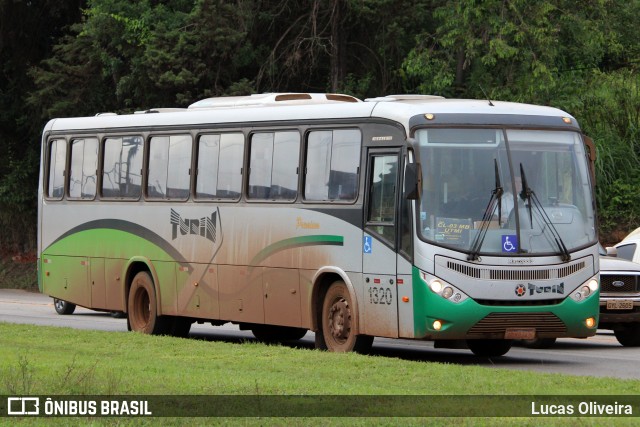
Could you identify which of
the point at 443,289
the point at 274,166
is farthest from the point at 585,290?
the point at 274,166

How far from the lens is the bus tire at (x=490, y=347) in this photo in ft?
63.1

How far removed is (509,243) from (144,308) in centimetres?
763

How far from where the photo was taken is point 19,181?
42688 mm

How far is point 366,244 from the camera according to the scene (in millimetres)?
17984

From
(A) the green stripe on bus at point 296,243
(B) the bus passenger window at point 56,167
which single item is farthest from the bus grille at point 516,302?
(B) the bus passenger window at point 56,167

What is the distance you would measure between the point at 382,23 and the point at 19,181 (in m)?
13.3

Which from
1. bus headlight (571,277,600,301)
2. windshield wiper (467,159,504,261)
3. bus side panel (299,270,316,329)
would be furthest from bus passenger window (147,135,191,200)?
bus headlight (571,277,600,301)

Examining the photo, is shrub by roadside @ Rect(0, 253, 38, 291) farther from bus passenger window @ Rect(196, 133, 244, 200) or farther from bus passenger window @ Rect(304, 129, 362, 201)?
bus passenger window @ Rect(304, 129, 362, 201)

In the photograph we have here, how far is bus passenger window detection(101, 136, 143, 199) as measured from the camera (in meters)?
22.8

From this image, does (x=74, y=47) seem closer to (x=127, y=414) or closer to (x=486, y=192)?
(x=486, y=192)

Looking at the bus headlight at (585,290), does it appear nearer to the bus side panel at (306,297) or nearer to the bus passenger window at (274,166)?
the bus side panel at (306,297)

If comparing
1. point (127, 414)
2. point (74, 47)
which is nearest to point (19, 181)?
point (74, 47)

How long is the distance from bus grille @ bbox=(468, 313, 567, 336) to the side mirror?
1691 millimetres

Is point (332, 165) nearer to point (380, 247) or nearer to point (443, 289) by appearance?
point (380, 247)
